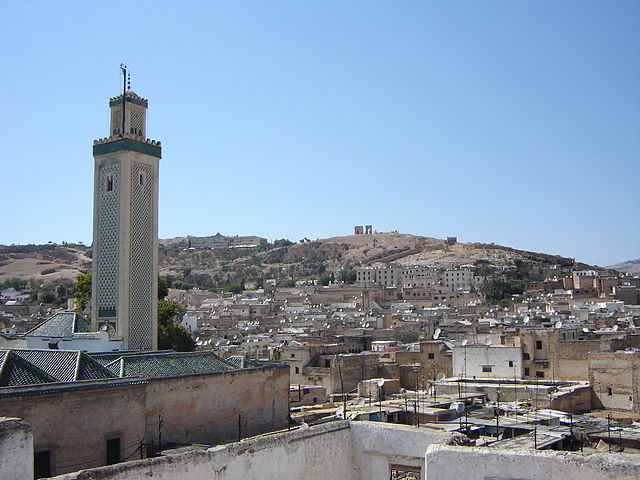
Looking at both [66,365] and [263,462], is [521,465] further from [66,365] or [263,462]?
[66,365]

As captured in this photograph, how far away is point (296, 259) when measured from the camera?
362 feet

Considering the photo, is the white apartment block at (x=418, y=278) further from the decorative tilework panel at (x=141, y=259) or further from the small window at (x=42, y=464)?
the small window at (x=42, y=464)

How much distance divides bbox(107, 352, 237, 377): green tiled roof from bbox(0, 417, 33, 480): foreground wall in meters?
4.38

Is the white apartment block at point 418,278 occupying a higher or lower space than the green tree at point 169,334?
higher

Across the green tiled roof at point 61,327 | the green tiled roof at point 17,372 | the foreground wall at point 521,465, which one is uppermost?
the green tiled roof at point 61,327

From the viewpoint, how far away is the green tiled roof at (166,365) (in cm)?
1178

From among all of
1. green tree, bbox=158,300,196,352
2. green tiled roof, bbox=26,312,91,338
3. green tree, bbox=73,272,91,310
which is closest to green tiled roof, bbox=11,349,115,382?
green tiled roof, bbox=26,312,91,338

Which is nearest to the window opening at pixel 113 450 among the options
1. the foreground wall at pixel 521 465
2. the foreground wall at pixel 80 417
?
the foreground wall at pixel 80 417

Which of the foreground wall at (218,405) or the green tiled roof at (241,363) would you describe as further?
the green tiled roof at (241,363)

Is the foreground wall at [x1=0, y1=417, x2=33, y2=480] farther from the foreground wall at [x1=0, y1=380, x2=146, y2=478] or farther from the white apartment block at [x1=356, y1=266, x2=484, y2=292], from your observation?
the white apartment block at [x1=356, y1=266, x2=484, y2=292]

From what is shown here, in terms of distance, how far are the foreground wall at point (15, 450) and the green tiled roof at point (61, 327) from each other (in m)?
9.56

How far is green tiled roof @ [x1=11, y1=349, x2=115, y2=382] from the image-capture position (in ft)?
33.9

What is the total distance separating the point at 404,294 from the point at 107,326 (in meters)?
48.2

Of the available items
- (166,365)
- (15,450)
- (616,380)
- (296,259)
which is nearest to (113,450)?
(166,365)
